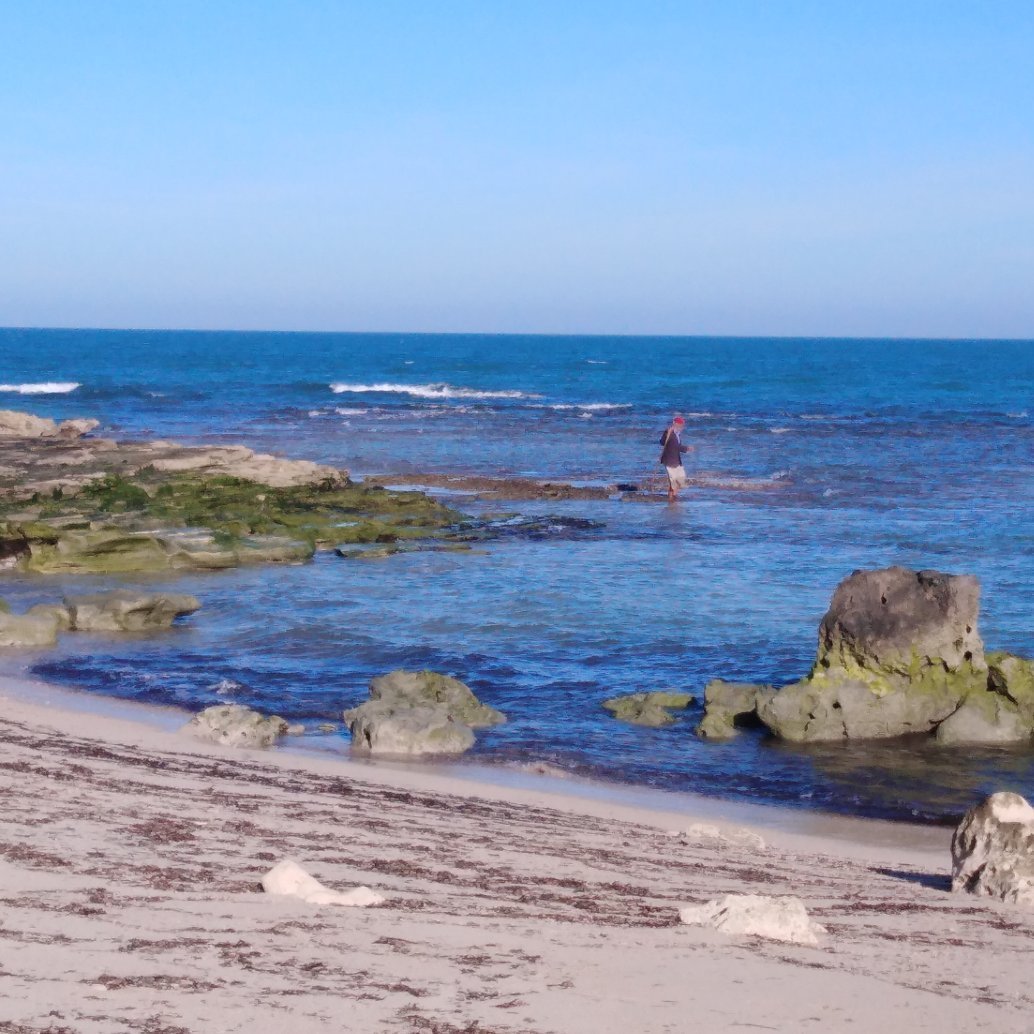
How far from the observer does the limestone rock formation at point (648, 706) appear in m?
11.4

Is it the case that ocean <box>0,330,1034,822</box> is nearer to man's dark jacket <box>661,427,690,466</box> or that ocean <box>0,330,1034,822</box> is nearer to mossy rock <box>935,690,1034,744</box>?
mossy rock <box>935,690,1034,744</box>

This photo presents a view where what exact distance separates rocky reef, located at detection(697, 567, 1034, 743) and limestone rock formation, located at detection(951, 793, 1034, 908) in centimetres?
414

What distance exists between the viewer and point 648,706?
38.1ft

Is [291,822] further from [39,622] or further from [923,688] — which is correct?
[39,622]

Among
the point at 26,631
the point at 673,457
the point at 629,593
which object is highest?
the point at 673,457

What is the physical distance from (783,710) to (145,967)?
24.6 feet

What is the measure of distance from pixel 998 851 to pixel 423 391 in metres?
61.5

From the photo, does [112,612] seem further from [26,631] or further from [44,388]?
[44,388]

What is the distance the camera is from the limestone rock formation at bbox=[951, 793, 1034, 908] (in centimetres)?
668

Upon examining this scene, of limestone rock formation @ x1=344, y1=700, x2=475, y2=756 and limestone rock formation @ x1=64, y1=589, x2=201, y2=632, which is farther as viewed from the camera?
limestone rock formation @ x1=64, y1=589, x2=201, y2=632

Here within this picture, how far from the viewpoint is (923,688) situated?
37.9 feet

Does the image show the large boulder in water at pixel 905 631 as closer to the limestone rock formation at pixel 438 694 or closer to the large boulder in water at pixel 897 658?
the large boulder in water at pixel 897 658

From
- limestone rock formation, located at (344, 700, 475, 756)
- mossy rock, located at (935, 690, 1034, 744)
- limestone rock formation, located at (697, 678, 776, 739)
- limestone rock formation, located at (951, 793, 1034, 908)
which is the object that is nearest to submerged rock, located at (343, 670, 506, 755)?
limestone rock formation, located at (344, 700, 475, 756)

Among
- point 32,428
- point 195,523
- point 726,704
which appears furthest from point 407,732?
point 32,428
